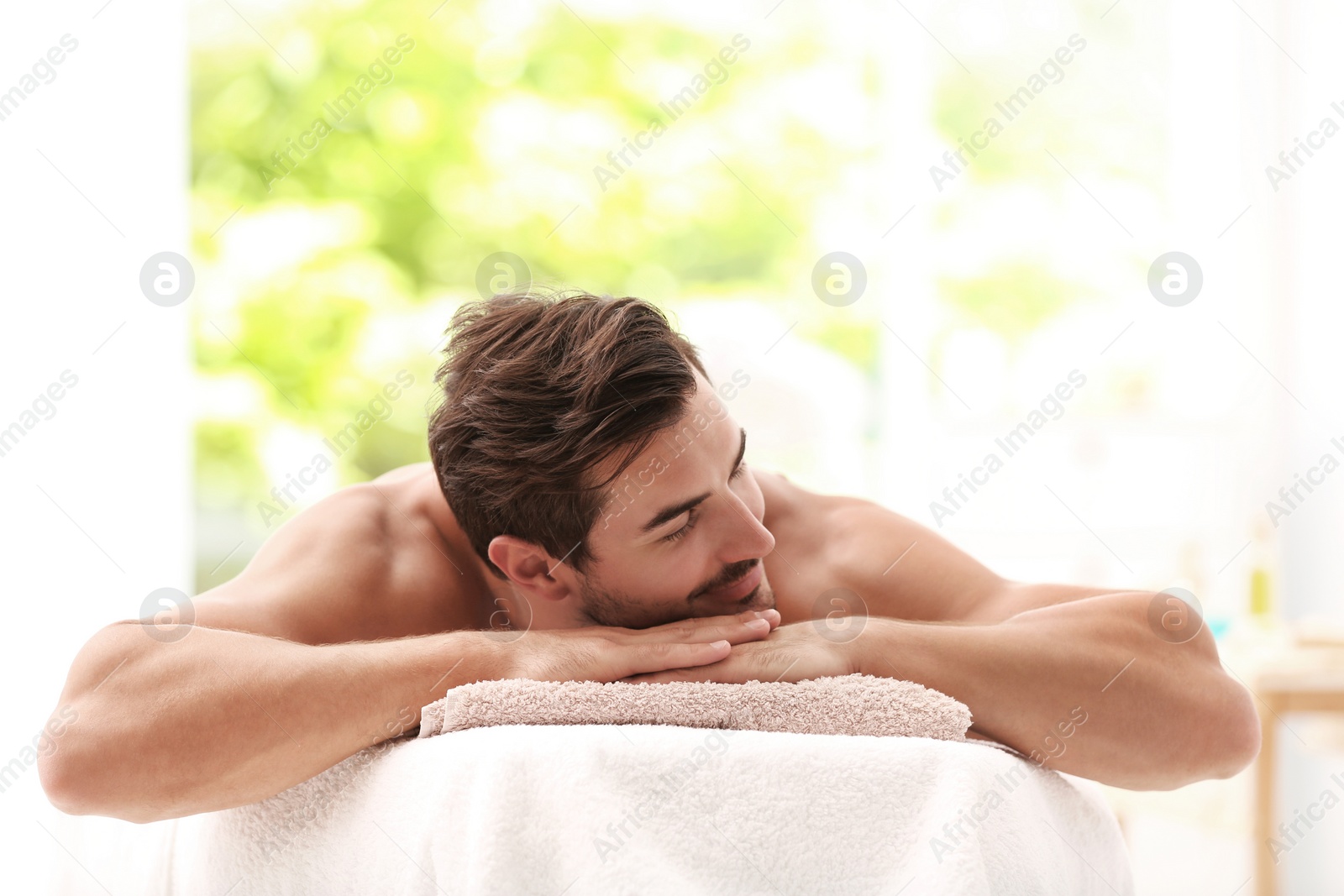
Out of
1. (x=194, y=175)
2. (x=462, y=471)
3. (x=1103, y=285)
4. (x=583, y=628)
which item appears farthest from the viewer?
(x=194, y=175)

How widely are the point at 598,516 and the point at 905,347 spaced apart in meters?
2.14

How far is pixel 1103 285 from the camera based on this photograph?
9.49 feet

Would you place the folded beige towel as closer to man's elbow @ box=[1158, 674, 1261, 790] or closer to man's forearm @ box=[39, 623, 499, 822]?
man's forearm @ box=[39, 623, 499, 822]

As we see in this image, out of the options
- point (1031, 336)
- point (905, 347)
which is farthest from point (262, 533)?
point (1031, 336)

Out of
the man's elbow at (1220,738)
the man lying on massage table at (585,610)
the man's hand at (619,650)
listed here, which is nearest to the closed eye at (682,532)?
the man lying on massage table at (585,610)

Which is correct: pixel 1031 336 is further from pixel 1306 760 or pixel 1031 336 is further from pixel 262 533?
pixel 262 533

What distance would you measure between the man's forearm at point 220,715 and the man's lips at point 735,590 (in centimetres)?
25

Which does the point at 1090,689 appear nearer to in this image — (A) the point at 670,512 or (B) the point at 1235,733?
(B) the point at 1235,733

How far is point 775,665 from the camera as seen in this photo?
0.85 metres

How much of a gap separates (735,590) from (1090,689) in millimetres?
320

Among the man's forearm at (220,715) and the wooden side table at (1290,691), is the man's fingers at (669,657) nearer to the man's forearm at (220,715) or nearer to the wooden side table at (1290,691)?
the man's forearm at (220,715)

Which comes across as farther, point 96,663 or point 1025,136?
point 1025,136

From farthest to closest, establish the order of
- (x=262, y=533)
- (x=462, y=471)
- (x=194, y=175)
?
(x=194, y=175) → (x=262, y=533) → (x=462, y=471)

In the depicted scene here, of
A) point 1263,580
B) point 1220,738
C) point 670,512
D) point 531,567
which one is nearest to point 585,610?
point 531,567
